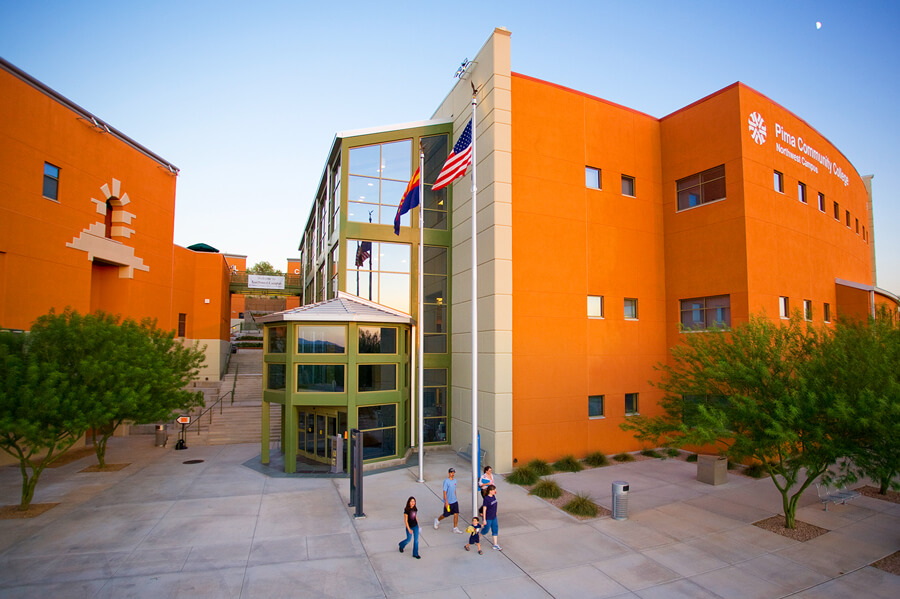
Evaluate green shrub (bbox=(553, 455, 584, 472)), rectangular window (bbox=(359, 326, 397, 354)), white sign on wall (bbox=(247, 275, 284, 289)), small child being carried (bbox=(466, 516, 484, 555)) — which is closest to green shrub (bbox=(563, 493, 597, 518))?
small child being carried (bbox=(466, 516, 484, 555))

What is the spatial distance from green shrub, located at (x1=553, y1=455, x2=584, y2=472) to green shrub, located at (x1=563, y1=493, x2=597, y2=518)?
4.09 meters

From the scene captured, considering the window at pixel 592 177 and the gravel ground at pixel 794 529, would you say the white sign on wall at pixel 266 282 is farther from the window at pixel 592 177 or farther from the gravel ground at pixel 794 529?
the gravel ground at pixel 794 529

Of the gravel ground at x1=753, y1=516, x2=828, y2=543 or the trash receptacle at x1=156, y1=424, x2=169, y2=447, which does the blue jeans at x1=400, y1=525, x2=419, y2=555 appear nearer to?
the gravel ground at x1=753, y1=516, x2=828, y2=543

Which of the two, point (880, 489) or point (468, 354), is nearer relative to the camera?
point (880, 489)

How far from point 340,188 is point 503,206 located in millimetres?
7886

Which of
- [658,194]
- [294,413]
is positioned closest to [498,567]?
[294,413]

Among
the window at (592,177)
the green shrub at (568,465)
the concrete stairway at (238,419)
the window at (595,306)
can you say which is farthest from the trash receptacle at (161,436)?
the window at (592,177)

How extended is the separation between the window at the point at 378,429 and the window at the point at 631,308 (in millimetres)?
11131

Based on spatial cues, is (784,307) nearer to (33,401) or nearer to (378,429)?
(378,429)

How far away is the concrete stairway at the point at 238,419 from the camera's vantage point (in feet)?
83.0

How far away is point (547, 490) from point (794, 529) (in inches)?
257

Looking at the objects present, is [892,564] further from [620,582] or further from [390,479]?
[390,479]

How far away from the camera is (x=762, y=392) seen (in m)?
12.4

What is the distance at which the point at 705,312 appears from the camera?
2141cm
